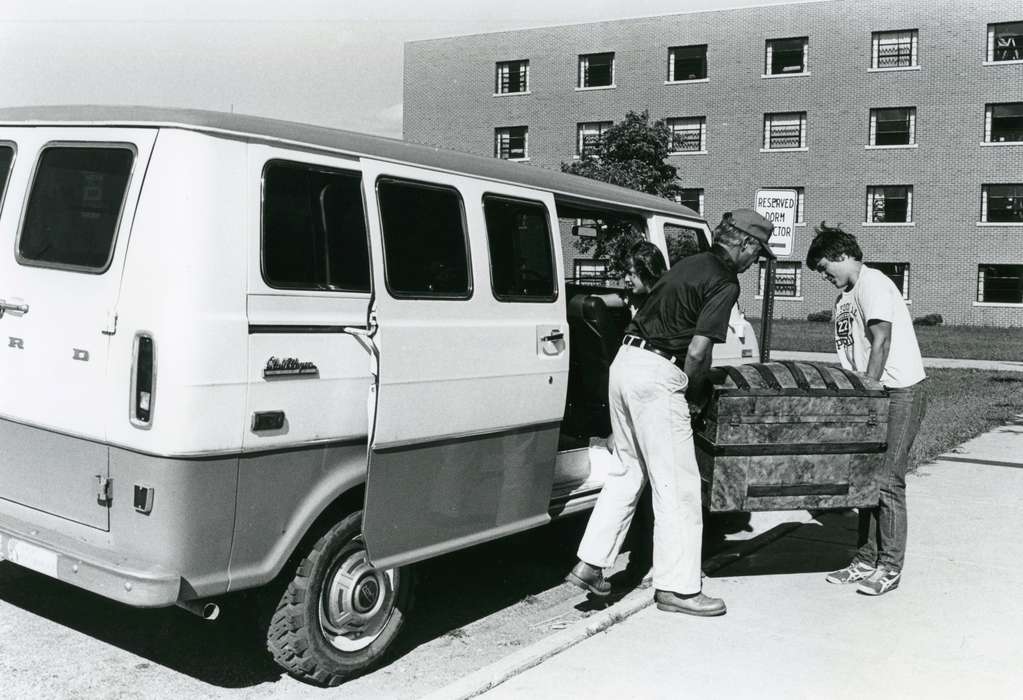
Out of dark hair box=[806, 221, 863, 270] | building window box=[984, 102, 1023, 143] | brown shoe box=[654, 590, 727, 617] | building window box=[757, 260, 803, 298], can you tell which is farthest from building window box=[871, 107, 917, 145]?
brown shoe box=[654, 590, 727, 617]

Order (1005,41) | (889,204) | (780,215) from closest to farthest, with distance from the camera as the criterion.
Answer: (780,215)
(1005,41)
(889,204)

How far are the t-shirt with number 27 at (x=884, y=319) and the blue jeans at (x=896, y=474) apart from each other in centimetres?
8

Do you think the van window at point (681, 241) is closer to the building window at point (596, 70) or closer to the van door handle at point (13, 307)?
the van door handle at point (13, 307)

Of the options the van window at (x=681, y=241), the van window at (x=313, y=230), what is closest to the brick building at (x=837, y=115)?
the van window at (x=681, y=241)

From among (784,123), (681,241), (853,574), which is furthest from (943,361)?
(784,123)

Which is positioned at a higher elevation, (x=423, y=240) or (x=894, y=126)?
(x=894, y=126)

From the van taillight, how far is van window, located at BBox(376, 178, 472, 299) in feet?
3.40

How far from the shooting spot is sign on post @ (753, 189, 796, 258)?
9711 mm

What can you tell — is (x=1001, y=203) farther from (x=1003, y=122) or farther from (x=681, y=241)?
(x=681, y=241)

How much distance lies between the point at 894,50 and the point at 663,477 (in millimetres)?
38470

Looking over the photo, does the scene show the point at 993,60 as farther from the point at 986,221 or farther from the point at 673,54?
the point at 673,54

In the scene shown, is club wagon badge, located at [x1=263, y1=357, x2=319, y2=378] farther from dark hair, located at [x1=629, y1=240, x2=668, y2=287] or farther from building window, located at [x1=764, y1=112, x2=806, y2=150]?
building window, located at [x1=764, y1=112, x2=806, y2=150]

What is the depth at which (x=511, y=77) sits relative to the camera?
44.6m

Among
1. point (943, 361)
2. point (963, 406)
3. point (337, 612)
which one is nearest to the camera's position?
point (337, 612)
